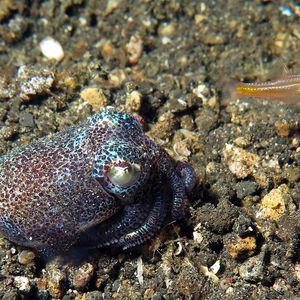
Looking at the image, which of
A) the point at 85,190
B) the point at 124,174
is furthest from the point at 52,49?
the point at 124,174

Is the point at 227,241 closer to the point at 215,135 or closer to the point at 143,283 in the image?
the point at 143,283

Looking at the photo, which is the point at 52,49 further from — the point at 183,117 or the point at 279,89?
the point at 279,89

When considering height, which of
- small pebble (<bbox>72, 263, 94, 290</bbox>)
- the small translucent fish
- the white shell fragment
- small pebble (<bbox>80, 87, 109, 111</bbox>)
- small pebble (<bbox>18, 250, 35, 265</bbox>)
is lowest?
small pebble (<bbox>72, 263, 94, 290</bbox>)

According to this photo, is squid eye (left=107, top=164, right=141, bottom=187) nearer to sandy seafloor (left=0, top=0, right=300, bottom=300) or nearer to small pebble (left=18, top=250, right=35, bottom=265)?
sandy seafloor (left=0, top=0, right=300, bottom=300)

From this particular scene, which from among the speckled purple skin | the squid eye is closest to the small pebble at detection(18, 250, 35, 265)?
the speckled purple skin

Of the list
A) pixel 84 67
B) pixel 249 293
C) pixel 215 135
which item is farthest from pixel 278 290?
pixel 84 67
